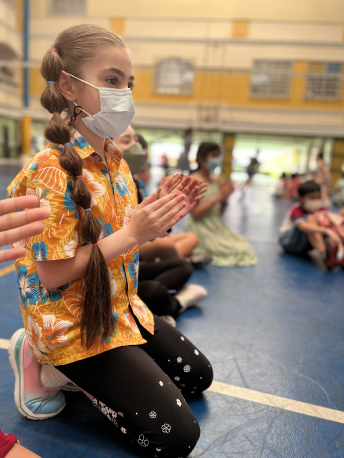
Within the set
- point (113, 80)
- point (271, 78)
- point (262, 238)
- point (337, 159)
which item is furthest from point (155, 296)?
point (337, 159)

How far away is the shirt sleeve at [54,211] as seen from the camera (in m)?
1.08

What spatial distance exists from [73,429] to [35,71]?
38.2 feet

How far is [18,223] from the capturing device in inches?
33.1

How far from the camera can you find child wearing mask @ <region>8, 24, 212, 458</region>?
1.12 m

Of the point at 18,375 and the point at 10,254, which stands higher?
the point at 10,254

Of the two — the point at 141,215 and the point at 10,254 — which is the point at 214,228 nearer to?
the point at 141,215

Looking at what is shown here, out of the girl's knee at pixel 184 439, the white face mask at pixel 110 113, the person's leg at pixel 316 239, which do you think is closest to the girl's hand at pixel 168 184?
the white face mask at pixel 110 113

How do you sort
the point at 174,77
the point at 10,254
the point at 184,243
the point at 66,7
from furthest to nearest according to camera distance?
the point at 66,7, the point at 174,77, the point at 184,243, the point at 10,254

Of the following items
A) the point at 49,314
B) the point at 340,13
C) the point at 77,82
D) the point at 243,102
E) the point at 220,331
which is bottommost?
the point at 220,331

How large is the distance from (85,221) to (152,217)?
205 millimetres

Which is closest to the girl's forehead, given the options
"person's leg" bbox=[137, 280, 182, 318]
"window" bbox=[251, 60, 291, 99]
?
"person's leg" bbox=[137, 280, 182, 318]

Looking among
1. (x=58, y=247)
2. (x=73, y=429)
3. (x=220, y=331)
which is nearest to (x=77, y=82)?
(x=58, y=247)

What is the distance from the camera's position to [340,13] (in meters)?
13.2

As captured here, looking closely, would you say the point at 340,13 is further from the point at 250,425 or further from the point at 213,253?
the point at 250,425
